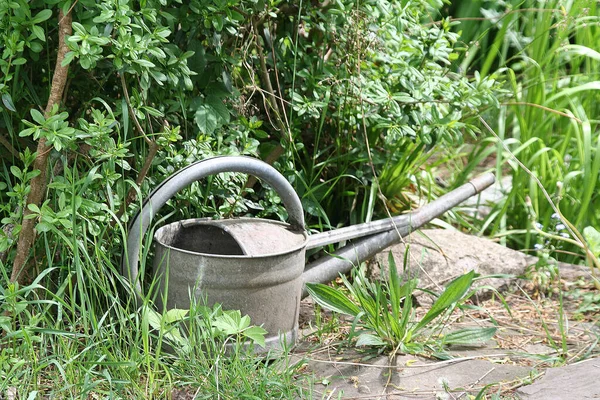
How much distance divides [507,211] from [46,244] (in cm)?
232

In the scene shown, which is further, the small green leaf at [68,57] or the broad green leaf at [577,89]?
the broad green leaf at [577,89]

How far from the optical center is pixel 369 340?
2.47 metres

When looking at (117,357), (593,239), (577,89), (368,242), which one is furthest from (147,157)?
(577,89)

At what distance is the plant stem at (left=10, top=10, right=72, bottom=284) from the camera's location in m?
2.23

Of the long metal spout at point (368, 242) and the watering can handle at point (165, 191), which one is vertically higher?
the watering can handle at point (165, 191)

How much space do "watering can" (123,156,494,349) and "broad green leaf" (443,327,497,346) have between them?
415 millimetres

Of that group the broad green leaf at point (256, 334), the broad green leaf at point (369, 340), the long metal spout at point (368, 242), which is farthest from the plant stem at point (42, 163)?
the broad green leaf at point (369, 340)

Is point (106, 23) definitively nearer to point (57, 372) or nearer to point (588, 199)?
Result: point (57, 372)

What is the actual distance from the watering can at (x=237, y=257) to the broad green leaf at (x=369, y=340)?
0.23 m

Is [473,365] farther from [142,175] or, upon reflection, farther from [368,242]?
[142,175]

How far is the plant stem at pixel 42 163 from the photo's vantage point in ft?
7.32

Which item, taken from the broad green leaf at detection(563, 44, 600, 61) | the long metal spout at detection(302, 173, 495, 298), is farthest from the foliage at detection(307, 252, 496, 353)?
the broad green leaf at detection(563, 44, 600, 61)

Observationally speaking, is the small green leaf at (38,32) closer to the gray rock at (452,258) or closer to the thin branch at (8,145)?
the thin branch at (8,145)

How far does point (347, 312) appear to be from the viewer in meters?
2.56
